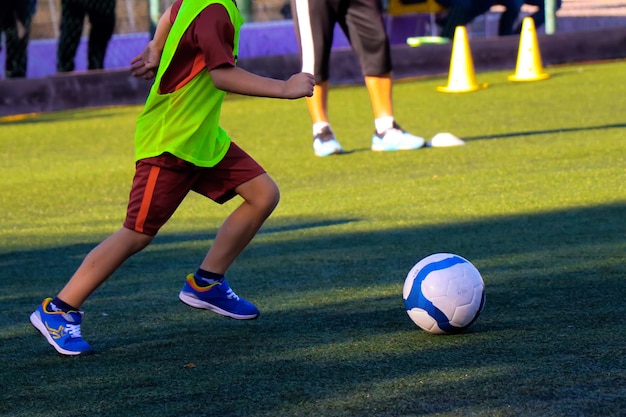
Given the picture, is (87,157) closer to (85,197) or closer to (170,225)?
(85,197)

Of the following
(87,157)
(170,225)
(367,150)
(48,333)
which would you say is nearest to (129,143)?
(87,157)

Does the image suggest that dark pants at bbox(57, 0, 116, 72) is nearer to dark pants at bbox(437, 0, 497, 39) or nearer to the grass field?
the grass field

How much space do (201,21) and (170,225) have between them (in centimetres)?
306

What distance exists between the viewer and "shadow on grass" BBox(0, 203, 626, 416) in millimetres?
3475

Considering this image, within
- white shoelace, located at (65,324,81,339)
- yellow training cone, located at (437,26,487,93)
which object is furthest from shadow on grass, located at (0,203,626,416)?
yellow training cone, located at (437,26,487,93)

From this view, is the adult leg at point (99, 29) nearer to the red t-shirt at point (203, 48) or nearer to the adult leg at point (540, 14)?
the adult leg at point (540, 14)

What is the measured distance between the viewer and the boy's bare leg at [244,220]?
4629mm

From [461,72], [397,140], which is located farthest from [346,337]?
[461,72]

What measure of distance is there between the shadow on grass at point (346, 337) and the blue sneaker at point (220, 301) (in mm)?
49

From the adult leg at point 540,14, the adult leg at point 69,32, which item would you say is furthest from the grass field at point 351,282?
the adult leg at point 540,14

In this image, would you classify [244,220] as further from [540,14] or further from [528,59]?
[540,14]

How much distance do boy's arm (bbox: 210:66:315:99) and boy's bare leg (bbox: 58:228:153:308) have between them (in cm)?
62

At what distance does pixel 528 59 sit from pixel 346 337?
10279mm

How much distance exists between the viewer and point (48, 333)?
4.27 meters
